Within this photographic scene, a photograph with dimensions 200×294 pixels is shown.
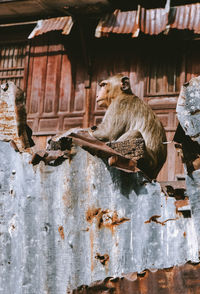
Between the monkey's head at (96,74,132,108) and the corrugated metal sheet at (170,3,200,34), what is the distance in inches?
Answer: 156

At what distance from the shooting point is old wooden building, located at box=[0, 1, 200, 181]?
11.2 meters

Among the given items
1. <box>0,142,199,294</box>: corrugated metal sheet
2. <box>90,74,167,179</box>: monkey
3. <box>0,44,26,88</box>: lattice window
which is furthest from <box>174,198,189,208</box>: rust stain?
<box>0,44,26,88</box>: lattice window

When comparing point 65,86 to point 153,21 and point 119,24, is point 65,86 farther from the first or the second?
point 153,21

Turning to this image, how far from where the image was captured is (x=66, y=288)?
4.98 meters

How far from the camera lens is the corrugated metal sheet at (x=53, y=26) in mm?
11656

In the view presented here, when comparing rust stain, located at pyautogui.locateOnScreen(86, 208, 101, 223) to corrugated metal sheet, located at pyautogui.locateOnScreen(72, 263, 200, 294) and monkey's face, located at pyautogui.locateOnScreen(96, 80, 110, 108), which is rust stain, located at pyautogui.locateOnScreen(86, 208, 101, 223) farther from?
monkey's face, located at pyautogui.locateOnScreen(96, 80, 110, 108)

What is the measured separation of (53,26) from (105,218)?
7.54 metres

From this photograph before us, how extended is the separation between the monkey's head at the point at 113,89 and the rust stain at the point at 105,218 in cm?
248

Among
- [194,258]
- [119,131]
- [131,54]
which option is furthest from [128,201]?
[131,54]

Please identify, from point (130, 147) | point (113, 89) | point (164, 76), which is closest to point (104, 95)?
point (113, 89)

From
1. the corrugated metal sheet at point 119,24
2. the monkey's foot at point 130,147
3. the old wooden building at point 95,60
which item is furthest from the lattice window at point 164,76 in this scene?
the monkey's foot at point 130,147

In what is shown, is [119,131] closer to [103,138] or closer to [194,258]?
[103,138]

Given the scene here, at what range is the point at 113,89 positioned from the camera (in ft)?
24.3

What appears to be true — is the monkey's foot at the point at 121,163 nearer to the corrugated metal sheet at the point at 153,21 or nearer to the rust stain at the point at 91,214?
the rust stain at the point at 91,214
